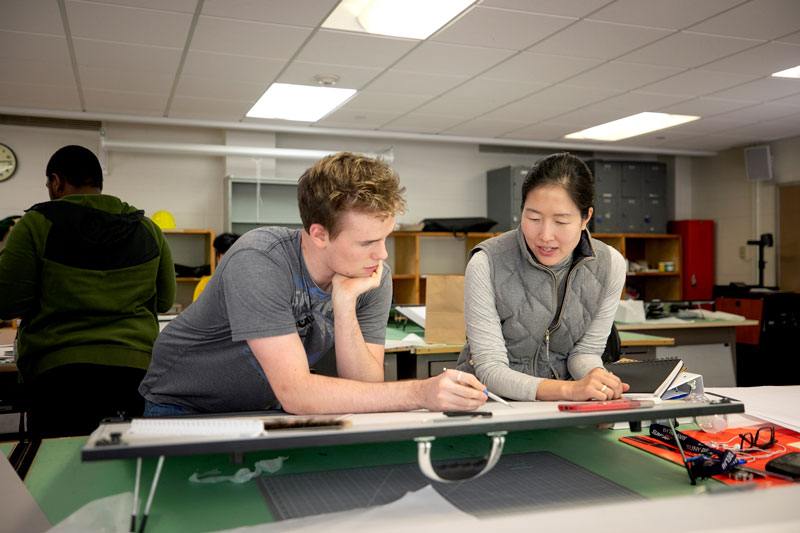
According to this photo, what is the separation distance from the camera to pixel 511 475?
1.10m

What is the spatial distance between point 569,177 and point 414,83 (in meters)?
3.34

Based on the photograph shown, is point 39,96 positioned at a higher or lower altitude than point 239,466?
higher

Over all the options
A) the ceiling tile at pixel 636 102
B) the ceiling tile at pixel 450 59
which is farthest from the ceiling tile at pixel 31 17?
the ceiling tile at pixel 636 102

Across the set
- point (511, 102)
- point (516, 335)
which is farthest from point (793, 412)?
point (511, 102)

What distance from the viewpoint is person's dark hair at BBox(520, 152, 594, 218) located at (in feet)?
5.18

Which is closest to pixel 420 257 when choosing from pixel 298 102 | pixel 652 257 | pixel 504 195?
pixel 504 195

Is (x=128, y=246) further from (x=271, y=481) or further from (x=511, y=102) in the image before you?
(x=511, y=102)

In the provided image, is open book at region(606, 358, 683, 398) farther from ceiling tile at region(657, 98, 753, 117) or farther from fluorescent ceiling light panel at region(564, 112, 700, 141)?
fluorescent ceiling light panel at region(564, 112, 700, 141)

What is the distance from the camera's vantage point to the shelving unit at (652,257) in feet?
24.7

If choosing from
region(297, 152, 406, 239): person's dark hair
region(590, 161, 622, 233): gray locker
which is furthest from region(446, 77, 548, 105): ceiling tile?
region(297, 152, 406, 239): person's dark hair

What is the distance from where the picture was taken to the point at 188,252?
6375 millimetres

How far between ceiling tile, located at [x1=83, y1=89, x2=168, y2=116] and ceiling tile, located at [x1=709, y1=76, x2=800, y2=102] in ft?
14.6

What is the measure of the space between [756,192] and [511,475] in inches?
296

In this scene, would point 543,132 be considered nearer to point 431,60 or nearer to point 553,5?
point 431,60
